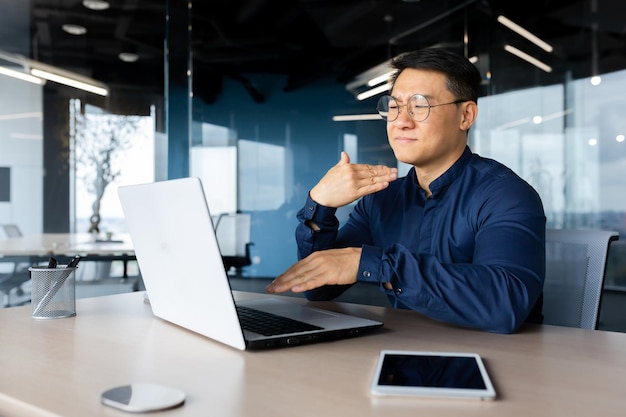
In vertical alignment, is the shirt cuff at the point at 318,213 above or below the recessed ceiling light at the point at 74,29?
below

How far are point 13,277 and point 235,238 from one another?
5.73 ft

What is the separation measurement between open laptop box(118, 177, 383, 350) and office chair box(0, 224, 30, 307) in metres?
3.48

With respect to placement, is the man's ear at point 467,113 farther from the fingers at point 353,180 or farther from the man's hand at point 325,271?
the man's hand at point 325,271

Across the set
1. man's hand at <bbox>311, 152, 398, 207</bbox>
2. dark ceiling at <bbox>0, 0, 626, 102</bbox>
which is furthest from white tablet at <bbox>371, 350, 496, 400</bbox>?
dark ceiling at <bbox>0, 0, 626, 102</bbox>

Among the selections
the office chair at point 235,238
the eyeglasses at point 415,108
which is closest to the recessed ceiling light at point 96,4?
the office chair at point 235,238

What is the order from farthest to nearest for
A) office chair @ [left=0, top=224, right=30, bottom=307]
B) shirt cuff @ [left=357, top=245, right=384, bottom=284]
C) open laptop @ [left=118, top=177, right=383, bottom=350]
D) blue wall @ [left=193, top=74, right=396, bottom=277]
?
blue wall @ [left=193, top=74, right=396, bottom=277] < office chair @ [left=0, top=224, right=30, bottom=307] < shirt cuff @ [left=357, top=245, right=384, bottom=284] < open laptop @ [left=118, top=177, right=383, bottom=350]

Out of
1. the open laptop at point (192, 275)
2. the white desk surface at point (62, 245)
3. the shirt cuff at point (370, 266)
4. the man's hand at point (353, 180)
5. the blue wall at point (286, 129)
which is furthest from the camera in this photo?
the blue wall at point (286, 129)

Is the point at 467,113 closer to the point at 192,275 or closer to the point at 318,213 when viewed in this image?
the point at 318,213

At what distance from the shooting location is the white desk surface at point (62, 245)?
13.4 ft

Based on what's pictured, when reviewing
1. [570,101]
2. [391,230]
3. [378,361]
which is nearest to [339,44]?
[570,101]

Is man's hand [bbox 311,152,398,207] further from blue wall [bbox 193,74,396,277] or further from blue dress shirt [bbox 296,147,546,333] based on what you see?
blue wall [bbox 193,74,396,277]

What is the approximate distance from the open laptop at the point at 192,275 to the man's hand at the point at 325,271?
0.25 feet

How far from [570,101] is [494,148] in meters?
0.68

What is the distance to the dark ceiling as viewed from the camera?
4738 millimetres
